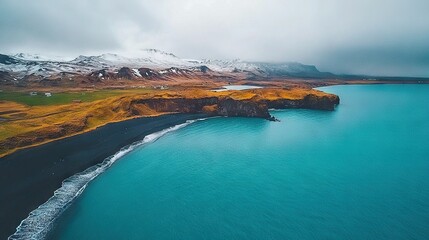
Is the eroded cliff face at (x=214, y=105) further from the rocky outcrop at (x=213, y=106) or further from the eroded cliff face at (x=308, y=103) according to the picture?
the eroded cliff face at (x=308, y=103)

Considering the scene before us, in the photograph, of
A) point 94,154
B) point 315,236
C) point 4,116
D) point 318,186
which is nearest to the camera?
point 315,236

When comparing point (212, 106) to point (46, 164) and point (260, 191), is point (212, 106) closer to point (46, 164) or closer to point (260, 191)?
point (46, 164)

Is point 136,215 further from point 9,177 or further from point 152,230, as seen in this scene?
point 9,177

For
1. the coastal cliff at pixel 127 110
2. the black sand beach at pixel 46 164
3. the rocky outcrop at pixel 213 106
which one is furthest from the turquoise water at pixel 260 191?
the rocky outcrop at pixel 213 106

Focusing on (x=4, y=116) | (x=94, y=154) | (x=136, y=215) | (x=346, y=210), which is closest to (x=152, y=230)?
(x=136, y=215)

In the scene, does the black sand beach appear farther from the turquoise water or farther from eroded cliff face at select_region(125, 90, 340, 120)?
eroded cliff face at select_region(125, 90, 340, 120)

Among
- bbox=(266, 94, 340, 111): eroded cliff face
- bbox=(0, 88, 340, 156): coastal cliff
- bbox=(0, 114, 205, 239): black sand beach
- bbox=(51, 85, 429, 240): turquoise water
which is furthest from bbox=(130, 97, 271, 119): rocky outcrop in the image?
bbox=(51, 85, 429, 240): turquoise water
